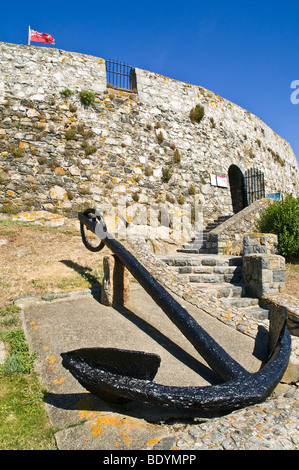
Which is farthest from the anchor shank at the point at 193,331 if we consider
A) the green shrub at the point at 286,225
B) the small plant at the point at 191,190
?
the small plant at the point at 191,190

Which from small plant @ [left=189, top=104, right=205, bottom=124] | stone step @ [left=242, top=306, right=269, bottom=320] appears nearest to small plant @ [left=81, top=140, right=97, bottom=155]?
small plant @ [left=189, top=104, right=205, bottom=124]

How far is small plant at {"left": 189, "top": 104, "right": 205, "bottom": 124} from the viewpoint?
11594 mm

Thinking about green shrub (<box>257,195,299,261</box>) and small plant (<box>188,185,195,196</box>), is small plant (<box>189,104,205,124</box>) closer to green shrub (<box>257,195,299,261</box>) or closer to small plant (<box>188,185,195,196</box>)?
small plant (<box>188,185,195,196</box>)

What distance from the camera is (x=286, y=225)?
8258 mm

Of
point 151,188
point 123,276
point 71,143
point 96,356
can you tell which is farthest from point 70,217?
point 96,356

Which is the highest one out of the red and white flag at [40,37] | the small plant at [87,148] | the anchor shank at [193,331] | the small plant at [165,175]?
the red and white flag at [40,37]

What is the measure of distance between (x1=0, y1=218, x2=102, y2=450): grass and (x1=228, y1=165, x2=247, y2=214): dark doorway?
9.02m

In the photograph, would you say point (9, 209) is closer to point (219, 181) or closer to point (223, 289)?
point (223, 289)

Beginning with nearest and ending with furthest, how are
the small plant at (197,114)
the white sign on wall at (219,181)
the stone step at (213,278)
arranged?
the stone step at (213,278) → the small plant at (197,114) → the white sign on wall at (219,181)

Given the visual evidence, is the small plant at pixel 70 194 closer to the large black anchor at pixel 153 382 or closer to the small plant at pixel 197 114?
the small plant at pixel 197 114

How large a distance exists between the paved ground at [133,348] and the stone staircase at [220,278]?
126 cm

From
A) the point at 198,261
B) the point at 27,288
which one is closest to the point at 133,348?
the point at 27,288

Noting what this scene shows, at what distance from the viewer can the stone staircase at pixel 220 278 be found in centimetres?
525

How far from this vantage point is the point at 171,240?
990 cm
